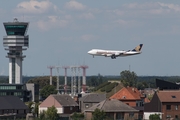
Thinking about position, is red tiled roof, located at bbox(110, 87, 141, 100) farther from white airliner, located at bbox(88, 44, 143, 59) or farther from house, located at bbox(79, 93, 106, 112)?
white airliner, located at bbox(88, 44, 143, 59)

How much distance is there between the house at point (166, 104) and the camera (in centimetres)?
12000

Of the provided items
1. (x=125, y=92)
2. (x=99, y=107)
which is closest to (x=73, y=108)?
(x=125, y=92)

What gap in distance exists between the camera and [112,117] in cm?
11562

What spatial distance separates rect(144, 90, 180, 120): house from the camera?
120 meters

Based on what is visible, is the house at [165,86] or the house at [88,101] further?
the house at [88,101]

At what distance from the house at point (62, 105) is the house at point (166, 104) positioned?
2215 centimetres

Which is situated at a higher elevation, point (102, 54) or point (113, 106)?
point (102, 54)

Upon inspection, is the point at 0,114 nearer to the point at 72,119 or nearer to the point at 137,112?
the point at 72,119

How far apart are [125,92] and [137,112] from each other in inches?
854

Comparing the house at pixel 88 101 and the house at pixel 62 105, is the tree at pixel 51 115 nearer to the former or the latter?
the house at pixel 62 105

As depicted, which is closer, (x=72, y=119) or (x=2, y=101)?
(x=72, y=119)

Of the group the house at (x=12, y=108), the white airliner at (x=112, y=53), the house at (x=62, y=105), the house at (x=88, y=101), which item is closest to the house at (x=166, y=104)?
the house at (x=88, y=101)

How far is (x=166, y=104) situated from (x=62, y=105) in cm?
2571

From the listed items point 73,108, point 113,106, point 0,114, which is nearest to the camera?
point 113,106
